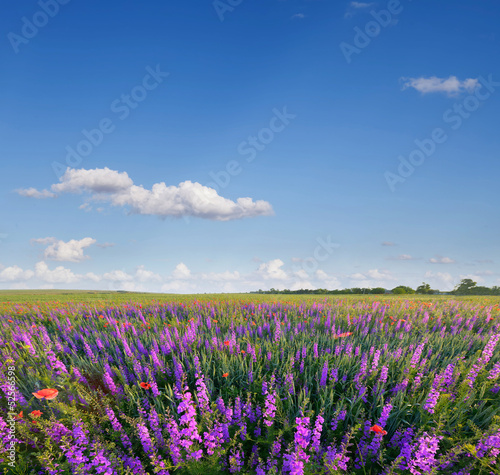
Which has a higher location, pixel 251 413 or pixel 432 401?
pixel 432 401

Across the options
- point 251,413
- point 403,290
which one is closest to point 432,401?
point 251,413

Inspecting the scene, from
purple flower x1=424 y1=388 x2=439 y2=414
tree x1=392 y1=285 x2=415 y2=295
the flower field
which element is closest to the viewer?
the flower field

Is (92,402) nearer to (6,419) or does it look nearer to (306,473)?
(6,419)

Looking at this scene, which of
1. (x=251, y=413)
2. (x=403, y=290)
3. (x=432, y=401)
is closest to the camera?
A: (x=432, y=401)

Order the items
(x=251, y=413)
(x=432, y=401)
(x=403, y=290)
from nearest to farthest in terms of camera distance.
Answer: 1. (x=432, y=401)
2. (x=251, y=413)
3. (x=403, y=290)

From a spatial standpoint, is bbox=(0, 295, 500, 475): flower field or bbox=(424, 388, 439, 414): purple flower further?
bbox=(424, 388, 439, 414): purple flower

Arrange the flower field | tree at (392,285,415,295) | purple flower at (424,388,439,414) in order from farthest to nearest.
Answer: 1. tree at (392,285,415,295)
2. purple flower at (424,388,439,414)
3. the flower field

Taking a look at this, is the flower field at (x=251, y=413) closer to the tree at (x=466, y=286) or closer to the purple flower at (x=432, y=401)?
the purple flower at (x=432, y=401)

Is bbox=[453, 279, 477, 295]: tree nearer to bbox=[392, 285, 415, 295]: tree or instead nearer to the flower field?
bbox=[392, 285, 415, 295]: tree

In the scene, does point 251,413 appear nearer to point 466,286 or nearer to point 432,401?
point 432,401

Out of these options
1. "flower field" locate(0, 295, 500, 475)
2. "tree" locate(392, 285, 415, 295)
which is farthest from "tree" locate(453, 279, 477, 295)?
"flower field" locate(0, 295, 500, 475)

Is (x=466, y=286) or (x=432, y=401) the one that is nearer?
(x=432, y=401)

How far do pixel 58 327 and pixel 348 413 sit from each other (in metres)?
7.45

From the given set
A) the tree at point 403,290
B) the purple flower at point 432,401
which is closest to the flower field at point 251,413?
the purple flower at point 432,401
